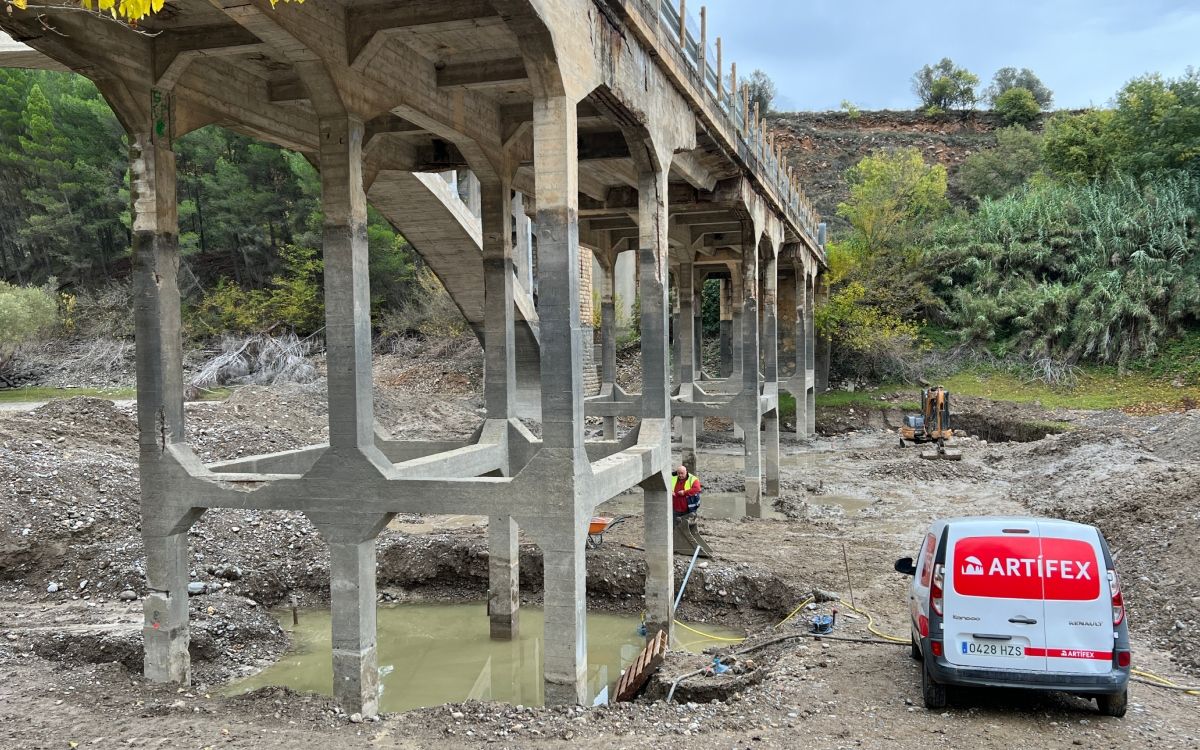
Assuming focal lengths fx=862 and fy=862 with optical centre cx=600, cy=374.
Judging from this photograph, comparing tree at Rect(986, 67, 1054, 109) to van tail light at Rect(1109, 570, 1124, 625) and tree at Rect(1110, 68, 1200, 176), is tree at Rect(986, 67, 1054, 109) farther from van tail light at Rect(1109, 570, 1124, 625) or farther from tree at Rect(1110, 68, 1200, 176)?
van tail light at Rect(1109, 570, 1124, 625)

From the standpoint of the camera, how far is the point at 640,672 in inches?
400

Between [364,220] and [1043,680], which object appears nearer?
[1043,680]

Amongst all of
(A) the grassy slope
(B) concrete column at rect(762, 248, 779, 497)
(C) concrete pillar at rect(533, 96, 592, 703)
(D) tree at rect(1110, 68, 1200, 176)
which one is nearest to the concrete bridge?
(C) concrete pillar at rect(533, 96, 592, 703)

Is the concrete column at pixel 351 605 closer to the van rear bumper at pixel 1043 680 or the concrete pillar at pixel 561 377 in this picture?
the concrete pillar at pixel 561 377

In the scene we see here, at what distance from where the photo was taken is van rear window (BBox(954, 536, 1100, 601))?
23.1 feet

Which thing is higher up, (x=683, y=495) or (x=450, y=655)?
(x=683, y=495)

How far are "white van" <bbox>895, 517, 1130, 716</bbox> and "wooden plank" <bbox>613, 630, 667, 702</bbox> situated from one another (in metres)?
3.67

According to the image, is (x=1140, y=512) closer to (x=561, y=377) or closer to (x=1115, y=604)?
(x=1115, y=604)

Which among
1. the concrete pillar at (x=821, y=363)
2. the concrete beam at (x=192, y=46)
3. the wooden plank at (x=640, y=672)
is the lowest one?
the wooden plank at (x=640, y=672)

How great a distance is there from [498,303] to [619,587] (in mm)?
5051

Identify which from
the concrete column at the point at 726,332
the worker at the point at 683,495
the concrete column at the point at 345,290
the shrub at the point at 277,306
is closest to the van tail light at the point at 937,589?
the concrete column at the point at 345,290

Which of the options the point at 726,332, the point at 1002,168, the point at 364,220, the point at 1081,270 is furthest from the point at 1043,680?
the point at 1002,168

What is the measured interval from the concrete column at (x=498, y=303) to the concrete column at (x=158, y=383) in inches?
184

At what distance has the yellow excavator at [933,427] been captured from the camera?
84.9ft
